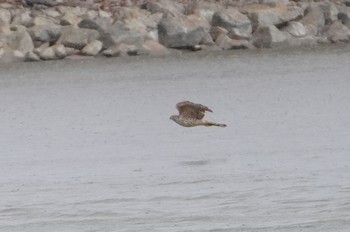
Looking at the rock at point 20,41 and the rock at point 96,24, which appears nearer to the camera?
the rock at point 20,41

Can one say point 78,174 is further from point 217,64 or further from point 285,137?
point 217,64

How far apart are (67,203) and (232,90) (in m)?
15.2

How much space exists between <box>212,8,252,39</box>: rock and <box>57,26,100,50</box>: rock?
4.29m

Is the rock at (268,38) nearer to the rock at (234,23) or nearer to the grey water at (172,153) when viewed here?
the rock at (234,23)

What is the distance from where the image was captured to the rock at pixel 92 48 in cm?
3778

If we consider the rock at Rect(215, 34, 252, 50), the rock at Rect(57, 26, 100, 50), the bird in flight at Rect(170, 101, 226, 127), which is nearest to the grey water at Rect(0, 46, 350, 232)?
the bird in flight at Rect(170, 101, 226, 127)

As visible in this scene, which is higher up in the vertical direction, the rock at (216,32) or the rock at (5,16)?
the rock at (5,16)

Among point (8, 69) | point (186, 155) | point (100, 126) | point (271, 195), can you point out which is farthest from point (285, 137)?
point (8, 69)

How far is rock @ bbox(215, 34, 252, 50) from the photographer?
40.1 meters

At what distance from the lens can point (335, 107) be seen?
23641mm

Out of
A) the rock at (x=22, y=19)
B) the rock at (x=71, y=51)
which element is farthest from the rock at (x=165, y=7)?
the rock at (x=71, y=51)

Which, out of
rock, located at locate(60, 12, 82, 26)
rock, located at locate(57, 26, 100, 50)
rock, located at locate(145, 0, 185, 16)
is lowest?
rock, located at locate(145, 0, 185, 16)

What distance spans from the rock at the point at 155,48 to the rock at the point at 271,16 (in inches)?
142

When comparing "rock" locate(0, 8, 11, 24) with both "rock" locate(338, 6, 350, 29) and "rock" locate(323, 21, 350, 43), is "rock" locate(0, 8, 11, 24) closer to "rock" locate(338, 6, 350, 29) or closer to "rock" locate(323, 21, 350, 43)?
"rock" locate(323, 21, 350, 43)
